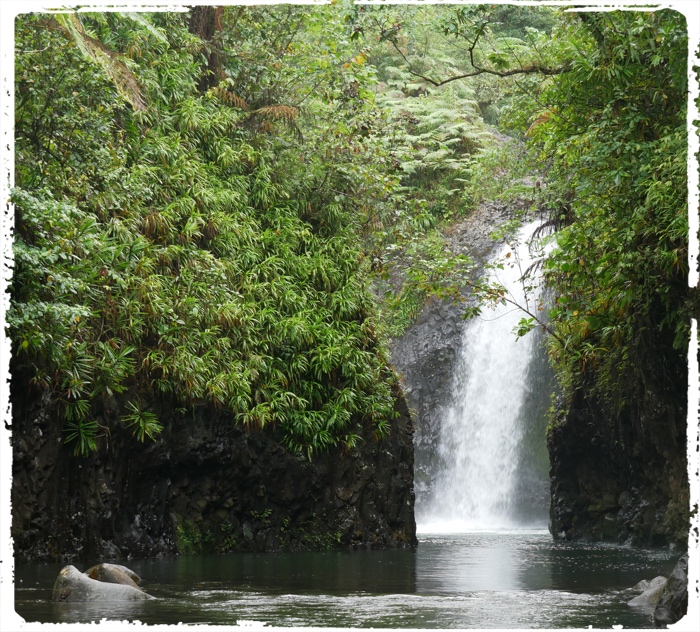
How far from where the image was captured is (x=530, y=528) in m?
Answer: 22.4

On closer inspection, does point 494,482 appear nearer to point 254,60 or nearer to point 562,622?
point 254,60

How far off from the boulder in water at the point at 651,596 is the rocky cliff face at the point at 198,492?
717cm

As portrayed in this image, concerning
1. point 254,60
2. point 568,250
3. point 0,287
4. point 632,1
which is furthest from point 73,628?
point 254,60

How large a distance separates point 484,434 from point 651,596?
15.5 meters

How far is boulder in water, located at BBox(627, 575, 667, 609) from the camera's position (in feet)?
25.0

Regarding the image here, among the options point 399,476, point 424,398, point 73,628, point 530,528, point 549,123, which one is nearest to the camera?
point 73,628

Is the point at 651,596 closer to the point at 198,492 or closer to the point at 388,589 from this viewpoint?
the point at 388,589

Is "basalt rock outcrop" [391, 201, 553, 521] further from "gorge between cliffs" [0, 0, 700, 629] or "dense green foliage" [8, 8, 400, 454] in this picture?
"dense green foliage" [8, 8, 400, 454]

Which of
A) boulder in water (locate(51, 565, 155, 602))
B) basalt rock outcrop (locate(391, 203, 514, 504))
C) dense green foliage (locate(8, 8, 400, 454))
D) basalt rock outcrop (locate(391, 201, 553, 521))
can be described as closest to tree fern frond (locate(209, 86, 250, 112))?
dense green foliage (locate(8, 8, 400, 454))

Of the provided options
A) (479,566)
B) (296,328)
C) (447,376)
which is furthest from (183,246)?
(447,376)

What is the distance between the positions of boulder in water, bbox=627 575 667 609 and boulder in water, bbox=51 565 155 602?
4116mm

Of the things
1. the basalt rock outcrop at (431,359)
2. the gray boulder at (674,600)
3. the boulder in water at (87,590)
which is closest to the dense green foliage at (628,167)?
the gray boulder at (674,600)

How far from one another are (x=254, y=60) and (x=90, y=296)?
7863mm

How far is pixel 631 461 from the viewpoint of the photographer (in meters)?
→ 16.7
